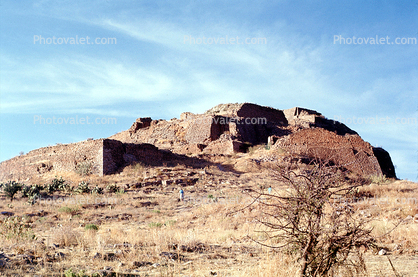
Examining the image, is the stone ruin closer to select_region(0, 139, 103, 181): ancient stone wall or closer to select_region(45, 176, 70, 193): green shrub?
select_region(0, 139, 103, 181): ancient stone wall

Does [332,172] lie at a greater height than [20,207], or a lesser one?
greater

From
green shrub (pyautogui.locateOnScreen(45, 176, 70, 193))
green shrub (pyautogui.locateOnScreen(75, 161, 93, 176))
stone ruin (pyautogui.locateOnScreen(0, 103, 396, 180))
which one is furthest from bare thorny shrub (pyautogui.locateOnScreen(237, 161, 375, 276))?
green shrub (pyautogui.locateOnScreen(75, 161, 93, 176))

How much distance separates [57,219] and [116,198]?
3.93 meters

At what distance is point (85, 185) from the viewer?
17.5 metres

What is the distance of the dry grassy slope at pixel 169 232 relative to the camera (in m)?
5.05

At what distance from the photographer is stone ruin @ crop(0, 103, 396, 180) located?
23875mm

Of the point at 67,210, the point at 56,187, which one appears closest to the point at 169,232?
the point at 67,210

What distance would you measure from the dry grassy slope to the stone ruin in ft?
12.6

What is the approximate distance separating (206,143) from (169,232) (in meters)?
23.6

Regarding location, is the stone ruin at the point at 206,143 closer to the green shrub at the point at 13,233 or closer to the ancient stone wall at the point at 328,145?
the ancient stone wall at the point at 328,145

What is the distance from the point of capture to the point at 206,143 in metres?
31.9

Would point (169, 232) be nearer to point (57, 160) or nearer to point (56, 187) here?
point (56, 187)

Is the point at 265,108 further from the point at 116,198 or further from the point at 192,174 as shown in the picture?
the point at 116,198

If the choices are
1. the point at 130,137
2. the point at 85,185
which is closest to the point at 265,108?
the point at 130,137
